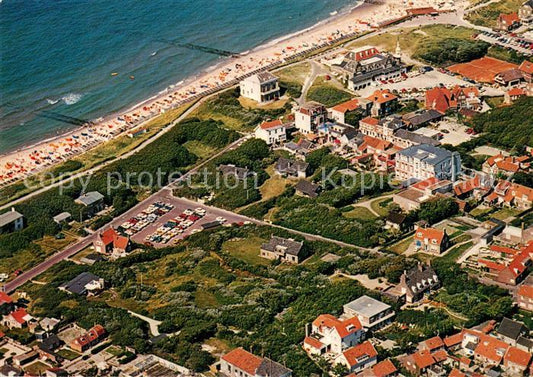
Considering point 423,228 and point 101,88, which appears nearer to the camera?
point 423,228

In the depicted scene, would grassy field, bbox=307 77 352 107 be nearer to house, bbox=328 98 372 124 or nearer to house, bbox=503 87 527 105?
house, bbox=328 98 372 124

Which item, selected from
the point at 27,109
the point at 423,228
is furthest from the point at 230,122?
the point at 423,228

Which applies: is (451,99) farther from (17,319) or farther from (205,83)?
(17,319)

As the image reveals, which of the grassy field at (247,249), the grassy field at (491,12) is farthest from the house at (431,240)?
the grassy field at (491,12)

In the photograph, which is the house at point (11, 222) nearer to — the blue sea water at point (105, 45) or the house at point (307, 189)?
the blue sea water at point (105, 45)

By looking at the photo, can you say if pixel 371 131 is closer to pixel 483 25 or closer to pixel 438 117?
pixel 438 117

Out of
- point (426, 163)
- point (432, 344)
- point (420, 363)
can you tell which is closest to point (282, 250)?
point (426, 163)
